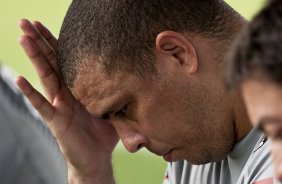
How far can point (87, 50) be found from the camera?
1229 mm

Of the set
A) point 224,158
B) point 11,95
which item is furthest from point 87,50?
point 11,95

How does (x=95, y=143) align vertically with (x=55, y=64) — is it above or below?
below

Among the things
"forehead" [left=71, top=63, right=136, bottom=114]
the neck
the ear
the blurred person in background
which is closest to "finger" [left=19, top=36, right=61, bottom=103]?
"forehead" [left=71, top=63, right=136, bottom=114]

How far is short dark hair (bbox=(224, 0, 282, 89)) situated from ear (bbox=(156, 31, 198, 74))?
1.56 ft

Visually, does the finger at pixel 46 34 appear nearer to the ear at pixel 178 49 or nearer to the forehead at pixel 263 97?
the ear at pixel 178 49

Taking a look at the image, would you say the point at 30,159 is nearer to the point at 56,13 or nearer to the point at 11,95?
the point at 11,95

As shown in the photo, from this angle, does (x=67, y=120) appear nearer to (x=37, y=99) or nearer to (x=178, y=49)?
(x=37, y=99)

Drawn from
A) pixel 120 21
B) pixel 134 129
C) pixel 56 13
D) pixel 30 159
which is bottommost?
pixel 30 159

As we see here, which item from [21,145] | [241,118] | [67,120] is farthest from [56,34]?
[21,145]

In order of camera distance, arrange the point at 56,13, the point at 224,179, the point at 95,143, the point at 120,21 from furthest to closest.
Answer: the point at 56,13 → the point at 95,143 → the point at 224,179 → the point at 120,21

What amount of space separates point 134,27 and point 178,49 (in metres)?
0.08

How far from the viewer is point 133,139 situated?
4.26ft

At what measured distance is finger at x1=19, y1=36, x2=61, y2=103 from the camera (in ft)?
4.48

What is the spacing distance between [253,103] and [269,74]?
0.19 ft
